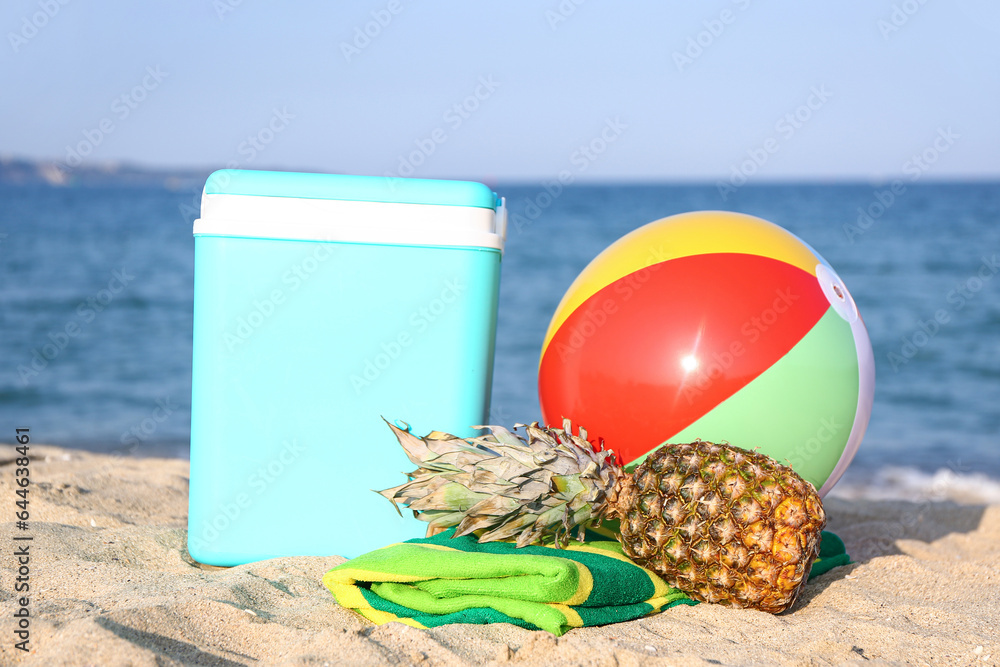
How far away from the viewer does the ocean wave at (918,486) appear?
197 inches

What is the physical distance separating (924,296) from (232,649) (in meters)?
12.2

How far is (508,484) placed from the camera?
2.25 metres

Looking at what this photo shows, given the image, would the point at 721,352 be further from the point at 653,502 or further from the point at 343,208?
the point at 343,208

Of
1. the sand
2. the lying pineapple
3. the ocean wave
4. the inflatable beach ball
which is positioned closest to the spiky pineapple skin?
the lying pineapple

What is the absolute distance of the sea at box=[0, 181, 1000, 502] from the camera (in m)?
6.14

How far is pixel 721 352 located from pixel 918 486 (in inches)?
146

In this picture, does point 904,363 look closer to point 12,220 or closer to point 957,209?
point 957,209

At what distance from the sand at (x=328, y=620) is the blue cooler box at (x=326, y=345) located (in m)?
0.20

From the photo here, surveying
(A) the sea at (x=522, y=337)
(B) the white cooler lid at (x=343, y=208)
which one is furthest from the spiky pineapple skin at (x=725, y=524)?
(A) the sea at (x=522, y=337)

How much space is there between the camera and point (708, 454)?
88.4 inches

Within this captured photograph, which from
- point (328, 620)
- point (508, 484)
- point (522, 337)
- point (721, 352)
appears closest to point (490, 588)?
point (508, 484)

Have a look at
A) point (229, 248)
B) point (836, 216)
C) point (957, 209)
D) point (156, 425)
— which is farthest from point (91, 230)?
point (957, 209)

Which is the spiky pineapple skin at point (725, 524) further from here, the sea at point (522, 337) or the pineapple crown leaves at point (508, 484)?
the sea at point (522, 337)

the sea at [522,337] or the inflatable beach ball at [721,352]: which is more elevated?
the inflatable beach ball at [721,352]
